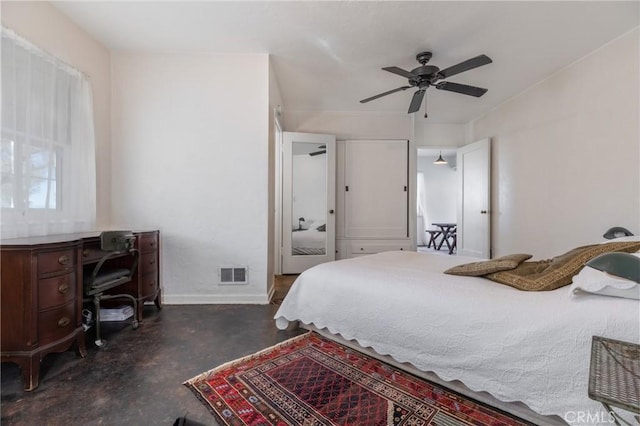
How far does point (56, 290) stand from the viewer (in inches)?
64.2

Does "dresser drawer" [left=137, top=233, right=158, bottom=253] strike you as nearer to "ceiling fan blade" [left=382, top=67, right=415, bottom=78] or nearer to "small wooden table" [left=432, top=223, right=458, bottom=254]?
"ceiling fan blade" [left=382, top=67, right=415, bottom=78]

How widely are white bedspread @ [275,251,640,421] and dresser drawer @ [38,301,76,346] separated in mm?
1491

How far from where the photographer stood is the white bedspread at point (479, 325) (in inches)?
43.5

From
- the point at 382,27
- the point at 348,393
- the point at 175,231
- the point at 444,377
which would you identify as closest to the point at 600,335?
the point at 444,377

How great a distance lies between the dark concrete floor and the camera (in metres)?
1.32

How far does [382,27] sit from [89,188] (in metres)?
2.96

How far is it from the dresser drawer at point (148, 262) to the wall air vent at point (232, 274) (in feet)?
2.02

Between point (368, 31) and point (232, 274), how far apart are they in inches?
106

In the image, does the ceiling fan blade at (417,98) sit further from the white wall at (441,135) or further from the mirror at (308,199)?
the white wall at (441,135)

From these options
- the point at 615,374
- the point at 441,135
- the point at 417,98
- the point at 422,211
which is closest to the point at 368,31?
the point at 417,98

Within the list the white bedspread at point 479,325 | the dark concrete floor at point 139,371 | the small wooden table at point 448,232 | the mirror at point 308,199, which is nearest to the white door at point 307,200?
the mirror at point 308,199

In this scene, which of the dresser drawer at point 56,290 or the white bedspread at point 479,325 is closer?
the white bedspread at point 479,325

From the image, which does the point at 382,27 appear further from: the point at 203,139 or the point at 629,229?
the point at 629,229

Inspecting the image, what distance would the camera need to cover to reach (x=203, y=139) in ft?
9.66
